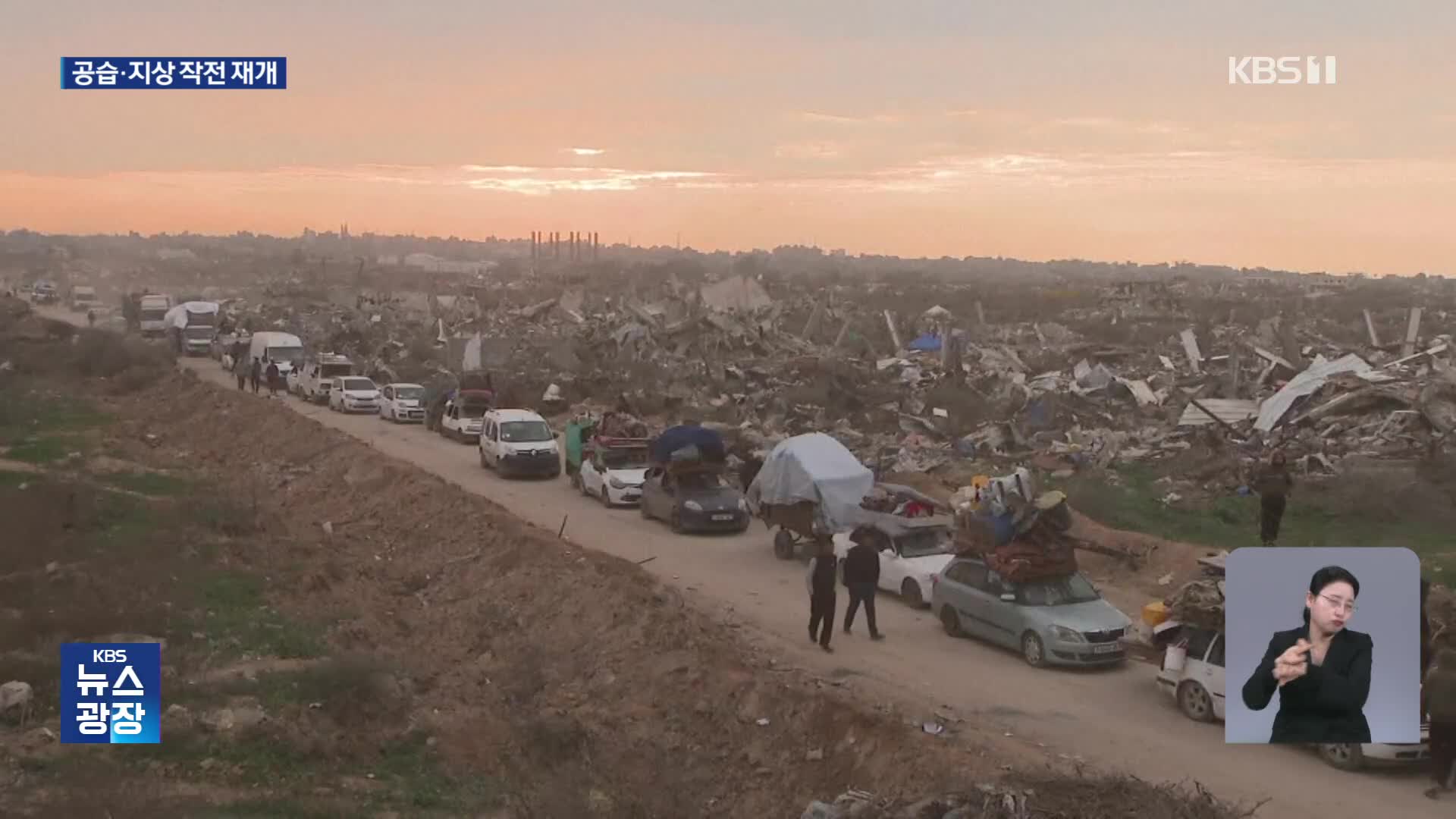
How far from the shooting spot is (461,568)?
21438 mm

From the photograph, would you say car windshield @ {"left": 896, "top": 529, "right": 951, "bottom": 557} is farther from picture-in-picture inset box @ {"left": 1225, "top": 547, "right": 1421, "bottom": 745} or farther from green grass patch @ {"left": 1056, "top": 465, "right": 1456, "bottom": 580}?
picture-in-picture inset box @ {"left": 1225, "top": 547, "right": 1421, "bottom": 745}

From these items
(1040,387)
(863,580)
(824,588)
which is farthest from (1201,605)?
(1040,387)

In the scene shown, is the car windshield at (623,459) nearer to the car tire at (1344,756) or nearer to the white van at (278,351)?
the car tire at (1344,756)

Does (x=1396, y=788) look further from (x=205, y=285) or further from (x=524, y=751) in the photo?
(x=205, y=285)

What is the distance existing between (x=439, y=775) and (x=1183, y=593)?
8.84 metres

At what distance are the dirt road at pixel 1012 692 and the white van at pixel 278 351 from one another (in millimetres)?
27006

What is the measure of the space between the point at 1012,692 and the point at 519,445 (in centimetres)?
1715

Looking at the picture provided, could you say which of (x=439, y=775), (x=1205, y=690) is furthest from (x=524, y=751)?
(x=1205, y=690)

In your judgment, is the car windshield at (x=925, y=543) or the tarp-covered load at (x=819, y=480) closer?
the car windshield at (x=925, y=543)

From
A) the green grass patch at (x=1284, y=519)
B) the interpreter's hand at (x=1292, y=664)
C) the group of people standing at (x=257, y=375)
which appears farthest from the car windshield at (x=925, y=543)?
the group of people standing at (x=257, y=375)

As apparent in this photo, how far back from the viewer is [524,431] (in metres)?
29.4

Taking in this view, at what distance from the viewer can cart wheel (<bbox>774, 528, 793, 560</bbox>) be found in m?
21.1

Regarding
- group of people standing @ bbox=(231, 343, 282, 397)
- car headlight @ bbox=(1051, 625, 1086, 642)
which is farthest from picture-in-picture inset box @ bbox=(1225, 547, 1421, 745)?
group of people standing @ bbox=(231, 343, 282, 397)

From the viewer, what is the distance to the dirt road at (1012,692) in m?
11.5
